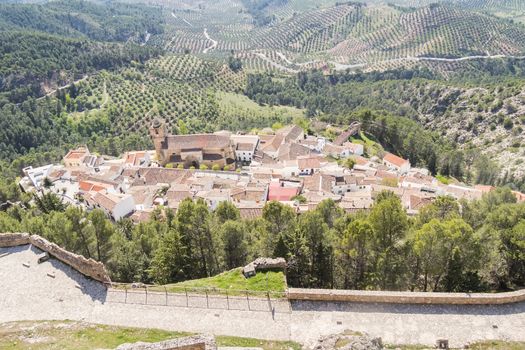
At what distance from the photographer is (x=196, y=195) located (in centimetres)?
A: 6862

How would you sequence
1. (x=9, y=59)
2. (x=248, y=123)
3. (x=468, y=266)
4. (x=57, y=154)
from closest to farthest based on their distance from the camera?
(x=468, y=266) < (x=57, y=154) < (x=248, y=123) < (x=9, y=59)

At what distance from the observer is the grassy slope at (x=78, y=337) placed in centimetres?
2306

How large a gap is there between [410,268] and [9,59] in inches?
7076

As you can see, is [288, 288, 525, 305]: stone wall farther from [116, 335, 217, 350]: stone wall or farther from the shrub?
the shrub

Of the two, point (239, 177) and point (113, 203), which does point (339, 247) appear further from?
point (239, 177)

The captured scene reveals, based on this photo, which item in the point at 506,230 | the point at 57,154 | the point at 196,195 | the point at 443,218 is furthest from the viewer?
the point at 57,154

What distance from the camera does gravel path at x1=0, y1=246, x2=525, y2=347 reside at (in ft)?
81.5

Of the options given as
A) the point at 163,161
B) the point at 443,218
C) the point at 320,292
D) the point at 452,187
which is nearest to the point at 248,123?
the point at 163,161

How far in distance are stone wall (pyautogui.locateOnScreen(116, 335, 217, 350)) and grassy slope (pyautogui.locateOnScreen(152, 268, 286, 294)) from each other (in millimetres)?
6786

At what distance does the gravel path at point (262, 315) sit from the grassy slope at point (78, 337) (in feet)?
2.03

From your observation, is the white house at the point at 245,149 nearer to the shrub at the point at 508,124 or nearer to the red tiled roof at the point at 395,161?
the red tiled roof at the point at 395,161

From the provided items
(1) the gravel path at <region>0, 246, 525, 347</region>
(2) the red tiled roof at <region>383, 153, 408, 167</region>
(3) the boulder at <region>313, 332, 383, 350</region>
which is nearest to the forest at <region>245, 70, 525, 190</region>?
(2) the red tiled roof at <region>383, 153, 408, 167</region>

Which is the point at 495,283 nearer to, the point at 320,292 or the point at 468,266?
the point at 468,266

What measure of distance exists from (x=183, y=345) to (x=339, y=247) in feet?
52.9
